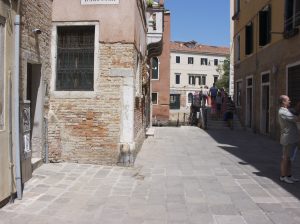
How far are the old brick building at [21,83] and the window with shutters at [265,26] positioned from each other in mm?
9777

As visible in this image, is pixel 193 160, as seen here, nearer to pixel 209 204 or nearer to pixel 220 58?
pixel 209 204

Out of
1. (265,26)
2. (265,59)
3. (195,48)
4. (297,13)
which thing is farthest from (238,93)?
(195,48)

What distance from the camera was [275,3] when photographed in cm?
1579

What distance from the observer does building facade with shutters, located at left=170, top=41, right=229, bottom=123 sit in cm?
6438

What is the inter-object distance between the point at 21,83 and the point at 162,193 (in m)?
3.10

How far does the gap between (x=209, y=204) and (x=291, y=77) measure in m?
8.68

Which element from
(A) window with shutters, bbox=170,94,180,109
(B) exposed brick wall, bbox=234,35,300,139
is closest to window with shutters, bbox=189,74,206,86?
(A) window with shutters, bbox=170,94,180,109

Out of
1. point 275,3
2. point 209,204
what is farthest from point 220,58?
point 209,204

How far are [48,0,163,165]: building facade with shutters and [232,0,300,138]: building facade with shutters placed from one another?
6157mm

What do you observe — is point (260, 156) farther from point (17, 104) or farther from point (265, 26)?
point (17, 104)

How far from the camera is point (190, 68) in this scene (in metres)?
67.4

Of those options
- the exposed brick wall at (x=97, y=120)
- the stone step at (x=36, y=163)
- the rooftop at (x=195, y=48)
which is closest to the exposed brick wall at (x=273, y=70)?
the exposed brick wall at (x=97, y=120)

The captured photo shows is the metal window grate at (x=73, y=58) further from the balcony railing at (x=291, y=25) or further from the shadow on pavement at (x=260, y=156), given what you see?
the balcony railing at (x=291, y=25)

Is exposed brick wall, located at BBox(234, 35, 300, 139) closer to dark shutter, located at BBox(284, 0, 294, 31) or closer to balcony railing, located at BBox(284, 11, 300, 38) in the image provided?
balcony railing, located at BBox(284, 11, 300, 38)
